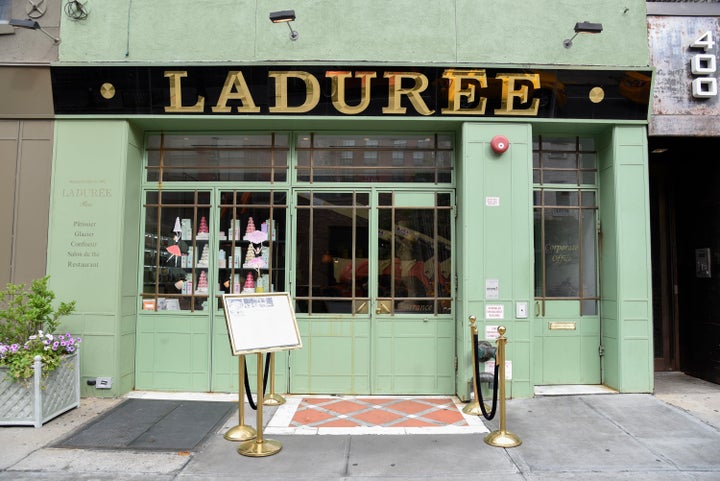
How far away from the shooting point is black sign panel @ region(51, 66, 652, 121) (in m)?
6.91

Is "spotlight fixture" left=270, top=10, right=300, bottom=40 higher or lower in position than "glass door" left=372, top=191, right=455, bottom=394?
higher

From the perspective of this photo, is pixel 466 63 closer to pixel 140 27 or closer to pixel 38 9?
pixel 140 27

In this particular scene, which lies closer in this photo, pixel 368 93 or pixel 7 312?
pixel 7 312

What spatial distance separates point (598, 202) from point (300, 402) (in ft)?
16.4

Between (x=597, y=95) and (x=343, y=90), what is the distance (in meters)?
3.39

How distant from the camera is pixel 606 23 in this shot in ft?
23.4

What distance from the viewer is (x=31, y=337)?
6027mm

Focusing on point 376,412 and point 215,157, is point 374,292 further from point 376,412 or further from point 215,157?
point 215,157

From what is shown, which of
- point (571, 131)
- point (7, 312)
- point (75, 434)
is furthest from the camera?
point (571, 131)

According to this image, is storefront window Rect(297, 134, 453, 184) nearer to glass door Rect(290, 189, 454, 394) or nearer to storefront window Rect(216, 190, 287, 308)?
glass door Rect(290, 189, 454, 394)

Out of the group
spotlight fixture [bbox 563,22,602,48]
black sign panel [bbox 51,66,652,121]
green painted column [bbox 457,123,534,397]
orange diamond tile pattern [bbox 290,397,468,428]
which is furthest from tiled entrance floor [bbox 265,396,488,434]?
spotlight fixture [bbox 563,22,602,48]

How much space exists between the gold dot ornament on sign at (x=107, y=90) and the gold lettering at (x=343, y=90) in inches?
113

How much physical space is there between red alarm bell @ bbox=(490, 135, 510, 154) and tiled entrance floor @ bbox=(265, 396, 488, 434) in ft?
10.9

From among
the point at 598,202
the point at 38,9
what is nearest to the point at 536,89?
the point at 598,202
